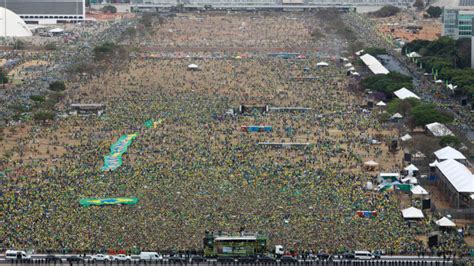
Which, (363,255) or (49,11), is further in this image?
(49,11)

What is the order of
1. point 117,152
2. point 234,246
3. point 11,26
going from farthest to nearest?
point 11,26 < point 117,152 < point 234,246

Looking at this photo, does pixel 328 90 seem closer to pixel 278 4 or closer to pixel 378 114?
pixel 378 114

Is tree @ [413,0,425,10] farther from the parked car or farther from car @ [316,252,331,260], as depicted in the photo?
the parked car

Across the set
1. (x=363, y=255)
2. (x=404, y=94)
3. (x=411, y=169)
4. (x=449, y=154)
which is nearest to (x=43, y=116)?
(x=404, y=94)

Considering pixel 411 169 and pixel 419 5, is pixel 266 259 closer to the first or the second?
pixel 411 169

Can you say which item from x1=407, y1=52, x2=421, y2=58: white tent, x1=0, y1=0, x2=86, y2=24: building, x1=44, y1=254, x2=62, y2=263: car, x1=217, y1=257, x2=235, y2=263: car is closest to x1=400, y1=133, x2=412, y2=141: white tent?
x1=217, y1=257, x2=235, y2=263: car

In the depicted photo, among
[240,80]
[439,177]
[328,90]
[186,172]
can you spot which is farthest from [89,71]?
[439,177]

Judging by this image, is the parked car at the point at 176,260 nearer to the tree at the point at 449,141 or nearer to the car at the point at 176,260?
the car at the point at 176,260
